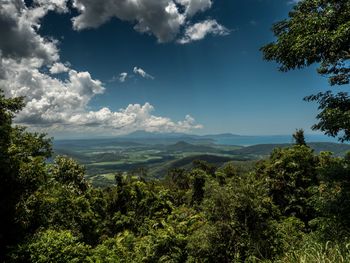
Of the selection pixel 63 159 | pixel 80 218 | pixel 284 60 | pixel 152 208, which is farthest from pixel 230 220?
pixel 63 159

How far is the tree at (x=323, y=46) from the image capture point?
32.6 feet

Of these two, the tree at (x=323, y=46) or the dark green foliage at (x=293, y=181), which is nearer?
the tree at (x=323, y=46)

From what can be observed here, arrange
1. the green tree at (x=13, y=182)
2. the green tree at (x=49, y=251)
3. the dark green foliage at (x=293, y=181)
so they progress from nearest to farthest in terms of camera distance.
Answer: the green tree at (x=49, y=251)
the green tree at (x=13, y=182)
the dark green foliage at (x=293, y=181)

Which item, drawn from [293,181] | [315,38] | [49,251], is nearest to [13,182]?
[49,251]

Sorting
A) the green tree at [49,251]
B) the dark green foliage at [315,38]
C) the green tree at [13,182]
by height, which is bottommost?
the green tree at [49,251]

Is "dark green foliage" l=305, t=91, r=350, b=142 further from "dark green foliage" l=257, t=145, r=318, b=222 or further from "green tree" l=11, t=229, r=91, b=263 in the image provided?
"dark green foliage" l=257, t=145, r=318, b=222

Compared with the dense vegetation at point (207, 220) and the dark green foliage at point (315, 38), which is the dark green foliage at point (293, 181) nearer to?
the dense vegetation at point (207, 220)

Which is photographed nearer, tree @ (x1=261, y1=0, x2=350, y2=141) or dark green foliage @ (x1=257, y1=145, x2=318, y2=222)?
tree @ (x1=261, y1=0, x2=350, y2=141)

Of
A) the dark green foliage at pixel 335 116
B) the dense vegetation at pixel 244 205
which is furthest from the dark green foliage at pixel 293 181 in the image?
the dark green foliage at pixel 335 116

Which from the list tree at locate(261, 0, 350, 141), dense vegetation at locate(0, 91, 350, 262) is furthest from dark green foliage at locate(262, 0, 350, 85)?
dense vegetation at locate(0, 91, 350, 262)

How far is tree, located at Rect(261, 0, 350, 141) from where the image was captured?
9.95 m

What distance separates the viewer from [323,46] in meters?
10.3

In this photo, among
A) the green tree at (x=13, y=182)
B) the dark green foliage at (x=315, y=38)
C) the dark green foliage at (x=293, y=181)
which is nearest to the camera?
the dark green foliage at (x=315, y=38)

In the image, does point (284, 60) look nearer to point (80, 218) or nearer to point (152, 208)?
point (80, 218)
